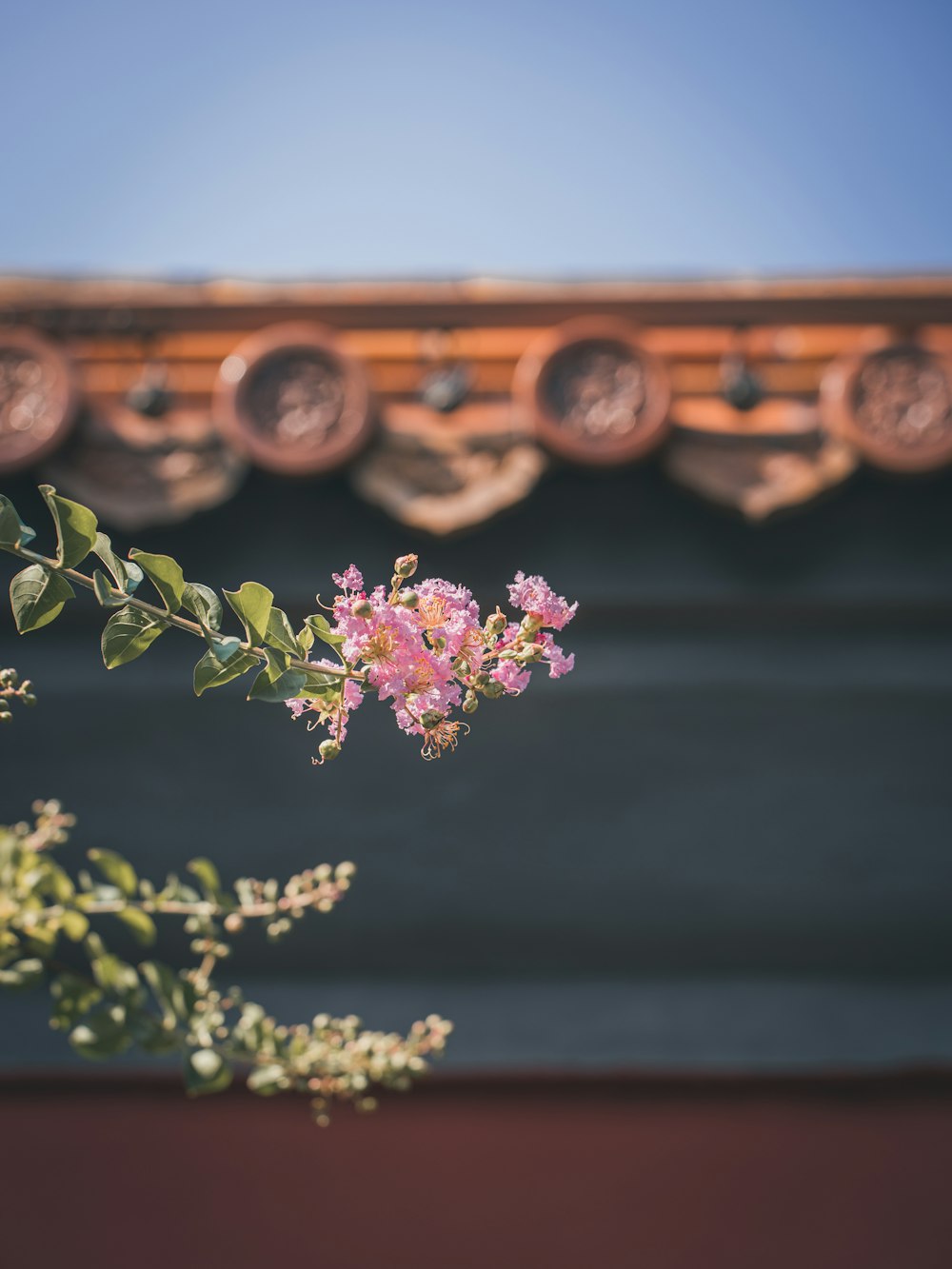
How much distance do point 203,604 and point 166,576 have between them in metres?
0.03

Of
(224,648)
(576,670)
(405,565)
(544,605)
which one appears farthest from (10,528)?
(576,670)

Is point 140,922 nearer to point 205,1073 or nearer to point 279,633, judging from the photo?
point 205,1073

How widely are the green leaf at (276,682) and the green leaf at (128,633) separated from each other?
0.08 m

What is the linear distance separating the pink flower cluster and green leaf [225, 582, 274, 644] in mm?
49

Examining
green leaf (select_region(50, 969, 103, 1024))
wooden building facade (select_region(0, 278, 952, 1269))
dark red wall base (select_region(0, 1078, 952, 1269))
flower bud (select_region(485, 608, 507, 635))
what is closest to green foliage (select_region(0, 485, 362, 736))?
flower bud (select_region(485, 608, 507, 635))

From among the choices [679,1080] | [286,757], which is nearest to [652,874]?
[679,1080]

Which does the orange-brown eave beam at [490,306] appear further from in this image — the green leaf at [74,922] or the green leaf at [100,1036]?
the green leaf at [100,1036]

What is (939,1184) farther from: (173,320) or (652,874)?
(173,320)

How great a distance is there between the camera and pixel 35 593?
0.81 metres

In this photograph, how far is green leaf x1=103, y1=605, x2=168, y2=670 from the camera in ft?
2.70

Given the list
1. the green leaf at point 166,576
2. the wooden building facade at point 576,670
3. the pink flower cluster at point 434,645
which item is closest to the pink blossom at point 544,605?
the pink flower cluster at point 434,645

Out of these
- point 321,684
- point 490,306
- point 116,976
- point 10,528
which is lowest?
point 116,976

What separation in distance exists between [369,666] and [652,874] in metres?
1.14

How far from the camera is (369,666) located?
32.6 inches
